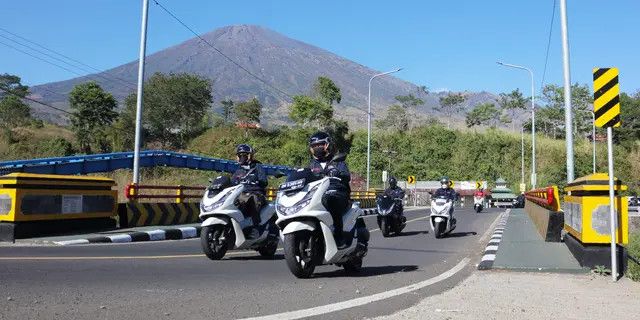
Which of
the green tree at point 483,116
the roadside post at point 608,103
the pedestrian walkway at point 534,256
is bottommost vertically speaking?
the pedestrian walkway at point 534,256

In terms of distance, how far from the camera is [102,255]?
34.4ft

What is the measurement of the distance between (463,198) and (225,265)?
6302cm

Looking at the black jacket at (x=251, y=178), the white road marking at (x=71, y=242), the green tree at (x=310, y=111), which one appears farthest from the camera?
the green tree at (x=310, y=111)

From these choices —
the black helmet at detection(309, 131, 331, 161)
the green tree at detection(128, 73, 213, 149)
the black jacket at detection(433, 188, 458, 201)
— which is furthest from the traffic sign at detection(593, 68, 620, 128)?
the green tree at detection(128, 73, 213, 149)

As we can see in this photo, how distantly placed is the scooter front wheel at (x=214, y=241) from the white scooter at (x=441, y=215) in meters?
8.28

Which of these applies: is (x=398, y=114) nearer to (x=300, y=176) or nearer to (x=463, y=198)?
(x=463, y=198)

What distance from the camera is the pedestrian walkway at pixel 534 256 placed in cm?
922

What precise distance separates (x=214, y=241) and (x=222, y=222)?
16.7 inches

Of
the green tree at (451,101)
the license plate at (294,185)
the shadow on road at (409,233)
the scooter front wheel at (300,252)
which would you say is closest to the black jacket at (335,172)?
the license plate at (294,185)

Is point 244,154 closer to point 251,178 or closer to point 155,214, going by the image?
point 251,178

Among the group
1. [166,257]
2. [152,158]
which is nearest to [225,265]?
[166,257]

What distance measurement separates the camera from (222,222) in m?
10.0

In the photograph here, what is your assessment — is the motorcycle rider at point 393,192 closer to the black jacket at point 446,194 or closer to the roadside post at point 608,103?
the black jacket at point 446,194

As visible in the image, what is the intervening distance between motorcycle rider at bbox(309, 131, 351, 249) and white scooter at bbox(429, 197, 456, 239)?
358 inches
